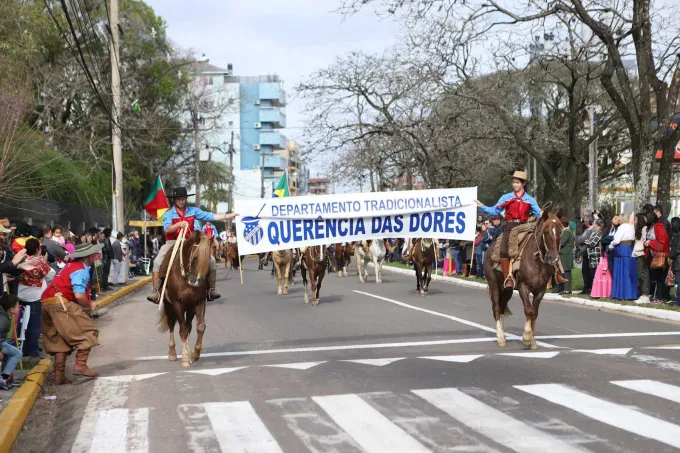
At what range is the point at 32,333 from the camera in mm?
13156

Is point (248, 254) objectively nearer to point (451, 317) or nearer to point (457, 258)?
point (451, 317)

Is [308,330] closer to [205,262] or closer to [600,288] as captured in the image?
[205,262]

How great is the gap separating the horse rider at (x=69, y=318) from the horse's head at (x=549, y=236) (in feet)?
20.2

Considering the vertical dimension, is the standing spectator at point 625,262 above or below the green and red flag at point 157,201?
below

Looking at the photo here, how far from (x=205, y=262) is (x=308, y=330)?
4.31 meters

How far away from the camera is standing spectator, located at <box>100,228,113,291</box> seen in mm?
27578

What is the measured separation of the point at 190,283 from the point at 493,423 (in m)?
5.53

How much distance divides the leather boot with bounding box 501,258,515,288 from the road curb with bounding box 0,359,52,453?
6558mm

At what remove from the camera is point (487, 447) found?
6969mm

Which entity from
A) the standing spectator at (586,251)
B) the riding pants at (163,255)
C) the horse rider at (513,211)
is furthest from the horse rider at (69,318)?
the standing spectator at (586,251)

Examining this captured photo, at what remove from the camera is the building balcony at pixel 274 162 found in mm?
123688

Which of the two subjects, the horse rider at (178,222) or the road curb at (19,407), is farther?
the horse rider at (178,222)

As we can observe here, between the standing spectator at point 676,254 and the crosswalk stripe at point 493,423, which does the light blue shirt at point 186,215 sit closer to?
the crosswalk stripe at point 493,423

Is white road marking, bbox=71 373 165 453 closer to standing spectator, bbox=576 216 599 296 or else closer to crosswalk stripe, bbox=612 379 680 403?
crosswalk stripe, bbox=612 379 680 403
